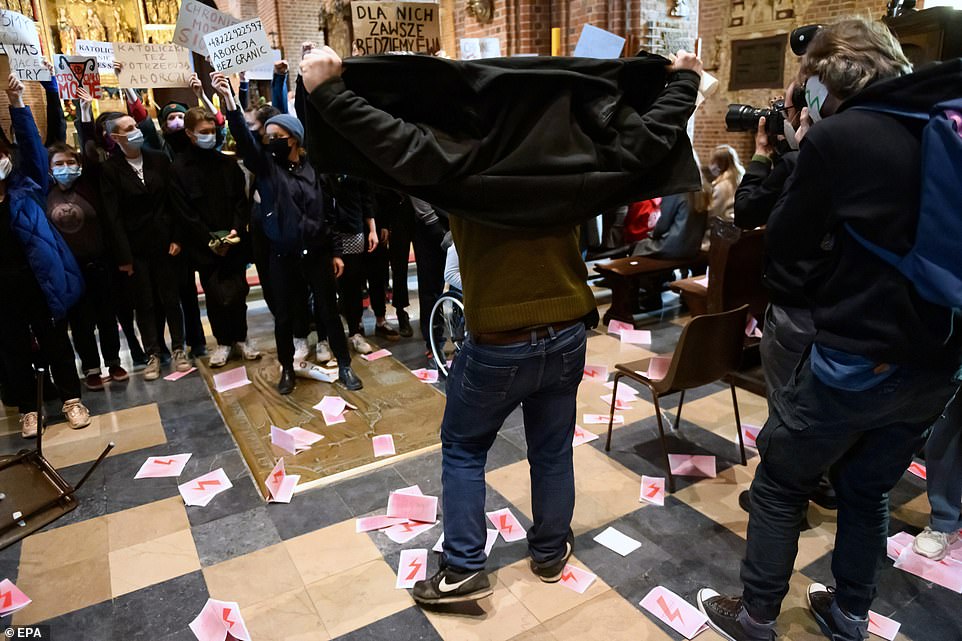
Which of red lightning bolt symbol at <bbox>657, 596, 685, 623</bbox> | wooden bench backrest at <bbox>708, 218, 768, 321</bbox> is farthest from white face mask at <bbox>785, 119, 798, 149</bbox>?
red lightning bolt symbol at <bbox>657, 596, 685, 623</bbox>

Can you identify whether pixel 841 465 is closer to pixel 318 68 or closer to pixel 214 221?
pixel 318 68

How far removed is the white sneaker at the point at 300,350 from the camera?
4.86 metres

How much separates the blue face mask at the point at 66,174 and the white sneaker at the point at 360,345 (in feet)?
7.17

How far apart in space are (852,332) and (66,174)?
4.39m

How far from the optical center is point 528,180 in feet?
6.26

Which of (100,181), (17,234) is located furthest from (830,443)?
(100,181)

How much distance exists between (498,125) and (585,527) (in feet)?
6.15

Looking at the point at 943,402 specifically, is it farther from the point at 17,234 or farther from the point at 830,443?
the point at 17,234

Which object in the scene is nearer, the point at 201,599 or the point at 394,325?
the point at 201,599

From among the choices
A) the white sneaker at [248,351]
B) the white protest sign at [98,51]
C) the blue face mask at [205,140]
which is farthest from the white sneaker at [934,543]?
the white protest sign at [98,51]

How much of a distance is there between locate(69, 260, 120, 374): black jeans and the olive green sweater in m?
3.37

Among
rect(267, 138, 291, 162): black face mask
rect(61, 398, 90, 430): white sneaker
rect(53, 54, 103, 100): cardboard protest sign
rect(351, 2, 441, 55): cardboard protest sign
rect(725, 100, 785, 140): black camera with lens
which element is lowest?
rect(61, 398, 90, 430): white sneaker

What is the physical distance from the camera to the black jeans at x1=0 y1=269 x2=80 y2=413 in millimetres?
3893

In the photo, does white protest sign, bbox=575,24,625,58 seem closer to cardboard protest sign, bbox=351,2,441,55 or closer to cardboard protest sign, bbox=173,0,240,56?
cardboard protest sign, bbox=351,2,441,55
